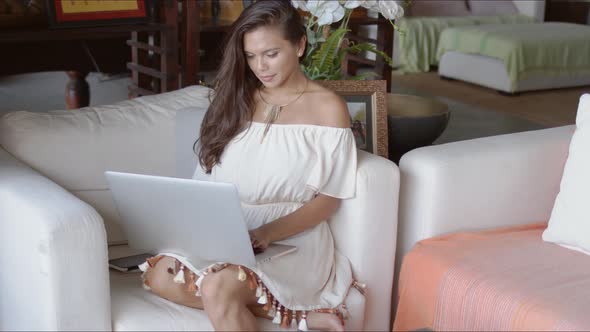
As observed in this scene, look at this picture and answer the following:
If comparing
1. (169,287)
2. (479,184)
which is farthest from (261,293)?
(479,184)

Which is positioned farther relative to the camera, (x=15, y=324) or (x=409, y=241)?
(x=409, y=241)

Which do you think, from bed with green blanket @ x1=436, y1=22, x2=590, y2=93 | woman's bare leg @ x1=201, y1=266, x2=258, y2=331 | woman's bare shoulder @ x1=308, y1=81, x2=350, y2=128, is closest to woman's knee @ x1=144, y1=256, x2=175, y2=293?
woman's bare leg @ x1=201, y1=266, x2=258, y2=331

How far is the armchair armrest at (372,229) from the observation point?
2.17 meters

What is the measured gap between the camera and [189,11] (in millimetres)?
3789

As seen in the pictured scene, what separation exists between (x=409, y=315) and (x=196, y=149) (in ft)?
2.46

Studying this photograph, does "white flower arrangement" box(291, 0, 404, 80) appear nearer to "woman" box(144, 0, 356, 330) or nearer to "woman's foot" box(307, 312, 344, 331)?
"woman" box(144, 0, 356, 330)

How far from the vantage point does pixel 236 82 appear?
89.0 inches

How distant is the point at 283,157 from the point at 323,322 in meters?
0.44

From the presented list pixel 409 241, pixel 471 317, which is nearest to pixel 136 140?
pixel 409 241

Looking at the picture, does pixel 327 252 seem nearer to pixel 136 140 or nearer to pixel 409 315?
pixel 409 315

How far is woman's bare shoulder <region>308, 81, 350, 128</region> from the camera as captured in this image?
2186 millimetres

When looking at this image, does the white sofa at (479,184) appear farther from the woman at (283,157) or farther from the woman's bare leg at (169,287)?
the woman's bare leg at (169,287)

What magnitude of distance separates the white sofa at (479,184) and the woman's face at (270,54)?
418 millimetres

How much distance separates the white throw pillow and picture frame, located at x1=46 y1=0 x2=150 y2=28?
6.85ft
